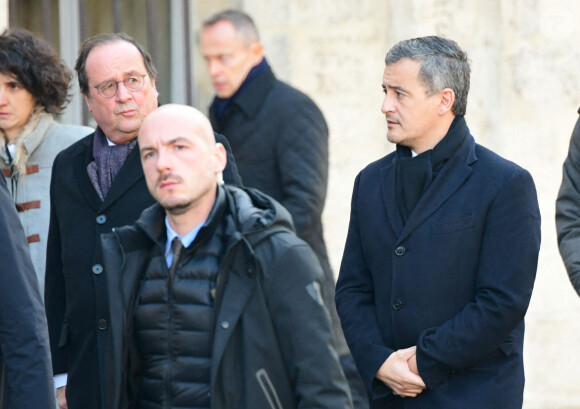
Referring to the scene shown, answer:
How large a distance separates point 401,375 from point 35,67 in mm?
2223

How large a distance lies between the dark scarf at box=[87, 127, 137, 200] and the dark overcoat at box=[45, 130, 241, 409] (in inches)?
1.0

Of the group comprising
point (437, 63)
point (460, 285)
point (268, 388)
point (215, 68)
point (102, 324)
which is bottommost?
point (102, 324)

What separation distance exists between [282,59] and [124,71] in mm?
2725

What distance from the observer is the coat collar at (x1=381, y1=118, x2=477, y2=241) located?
4.97 m

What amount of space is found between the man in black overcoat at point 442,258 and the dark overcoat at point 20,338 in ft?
3.93

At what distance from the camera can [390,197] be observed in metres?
5.11

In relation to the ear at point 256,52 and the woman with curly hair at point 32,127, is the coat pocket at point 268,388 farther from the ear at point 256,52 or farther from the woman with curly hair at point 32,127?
the ear at point 256,52

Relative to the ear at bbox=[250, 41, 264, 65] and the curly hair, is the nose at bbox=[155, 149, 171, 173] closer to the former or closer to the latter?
the curly hair

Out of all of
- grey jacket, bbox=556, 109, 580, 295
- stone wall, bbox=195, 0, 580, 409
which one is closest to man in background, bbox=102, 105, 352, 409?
grey jacket, bbox=556, 109, 580, 295

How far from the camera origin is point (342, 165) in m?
8.30

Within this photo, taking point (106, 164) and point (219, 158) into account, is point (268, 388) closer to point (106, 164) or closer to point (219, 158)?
point (219, 158)

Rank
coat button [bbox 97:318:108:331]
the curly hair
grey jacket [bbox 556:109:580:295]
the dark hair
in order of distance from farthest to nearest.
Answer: the curly hair < grey jacket [bbox 556:109:580:295] < the dark hair < coat button [bbox 97:318:108:331]

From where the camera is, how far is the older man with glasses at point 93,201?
5.30 metres

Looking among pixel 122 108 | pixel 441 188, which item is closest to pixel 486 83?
pixel 122 108
